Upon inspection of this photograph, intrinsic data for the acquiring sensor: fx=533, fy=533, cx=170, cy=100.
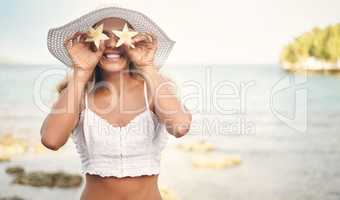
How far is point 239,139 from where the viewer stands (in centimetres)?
657

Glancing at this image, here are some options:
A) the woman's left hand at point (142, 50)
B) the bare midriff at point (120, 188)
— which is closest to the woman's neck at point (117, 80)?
the woman's left hand at point (142, 50)

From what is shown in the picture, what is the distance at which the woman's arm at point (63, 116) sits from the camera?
121cm

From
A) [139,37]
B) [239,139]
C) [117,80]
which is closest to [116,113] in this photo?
[117,80]

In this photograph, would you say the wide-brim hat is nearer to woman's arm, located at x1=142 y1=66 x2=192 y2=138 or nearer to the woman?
the woman

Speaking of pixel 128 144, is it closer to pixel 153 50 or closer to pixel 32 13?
pixel 153 50

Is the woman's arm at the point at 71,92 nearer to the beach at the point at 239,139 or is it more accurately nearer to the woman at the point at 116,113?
the woman at the point at 116,113

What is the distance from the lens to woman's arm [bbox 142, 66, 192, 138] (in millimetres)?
1227

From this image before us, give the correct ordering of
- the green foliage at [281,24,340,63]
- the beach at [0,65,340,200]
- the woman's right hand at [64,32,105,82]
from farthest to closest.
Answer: the green foliage at [281,24,340,63] < the beach at [0,65,340,200] < the woman's right hand at [64,32,105,82]

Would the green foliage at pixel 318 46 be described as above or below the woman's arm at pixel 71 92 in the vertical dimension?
above

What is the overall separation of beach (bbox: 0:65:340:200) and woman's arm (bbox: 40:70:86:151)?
328 cm

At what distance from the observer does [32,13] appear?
7.23 metres

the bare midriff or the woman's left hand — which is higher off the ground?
the woman's left hand

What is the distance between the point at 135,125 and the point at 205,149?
4.86 meters

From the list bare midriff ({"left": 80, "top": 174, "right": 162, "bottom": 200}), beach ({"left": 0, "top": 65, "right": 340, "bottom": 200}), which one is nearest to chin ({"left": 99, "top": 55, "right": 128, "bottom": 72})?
bare midriff ({"left": 80, "top": 174, "right": 162, "bottom": 200})
